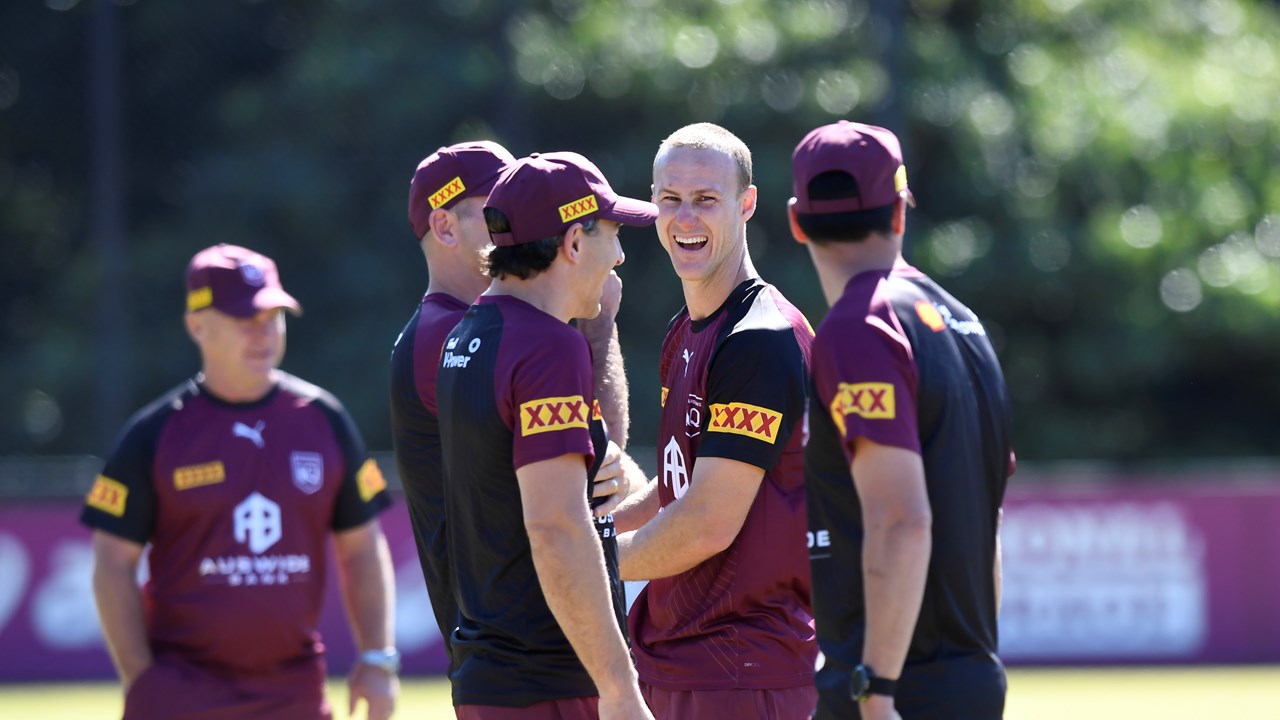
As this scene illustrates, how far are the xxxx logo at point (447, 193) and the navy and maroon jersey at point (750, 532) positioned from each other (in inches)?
37.3

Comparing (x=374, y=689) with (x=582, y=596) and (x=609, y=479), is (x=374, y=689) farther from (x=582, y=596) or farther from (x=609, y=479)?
(x=582, y=596)

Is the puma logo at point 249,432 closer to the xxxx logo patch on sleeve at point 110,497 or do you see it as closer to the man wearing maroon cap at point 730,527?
the xxxx logo patch on sleeve at point 110,497

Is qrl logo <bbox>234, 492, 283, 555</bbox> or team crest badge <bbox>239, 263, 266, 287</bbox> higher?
team crest badge <bbox>239, 263, 266, 287</bbox>

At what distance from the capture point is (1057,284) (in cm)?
2161

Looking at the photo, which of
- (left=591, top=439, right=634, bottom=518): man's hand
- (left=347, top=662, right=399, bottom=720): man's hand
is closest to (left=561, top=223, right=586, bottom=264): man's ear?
(left=591, top=439, right=634, bottom=518): man's hand

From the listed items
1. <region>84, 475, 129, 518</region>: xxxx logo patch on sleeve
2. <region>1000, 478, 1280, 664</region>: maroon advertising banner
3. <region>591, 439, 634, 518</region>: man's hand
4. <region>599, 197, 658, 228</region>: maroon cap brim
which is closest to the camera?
<region>599, 197, 658, 228</region>: maroon cap brim

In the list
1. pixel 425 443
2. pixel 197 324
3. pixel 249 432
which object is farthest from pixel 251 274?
pixel 425 443

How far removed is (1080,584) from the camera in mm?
14531

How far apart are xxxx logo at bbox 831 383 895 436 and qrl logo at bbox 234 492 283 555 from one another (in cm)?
258

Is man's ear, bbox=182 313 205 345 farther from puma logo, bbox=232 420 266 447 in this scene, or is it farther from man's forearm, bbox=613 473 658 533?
man's forearm, bbox=613 473 658 533

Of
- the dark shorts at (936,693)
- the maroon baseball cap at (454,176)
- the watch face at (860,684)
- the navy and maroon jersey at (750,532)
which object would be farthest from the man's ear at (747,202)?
the watch face at (860,684)

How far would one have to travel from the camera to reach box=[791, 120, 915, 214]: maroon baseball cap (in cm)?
420

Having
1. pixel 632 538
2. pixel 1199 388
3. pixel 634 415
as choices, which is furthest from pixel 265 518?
pixel 1199 388

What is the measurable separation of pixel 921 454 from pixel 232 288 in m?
2.92
